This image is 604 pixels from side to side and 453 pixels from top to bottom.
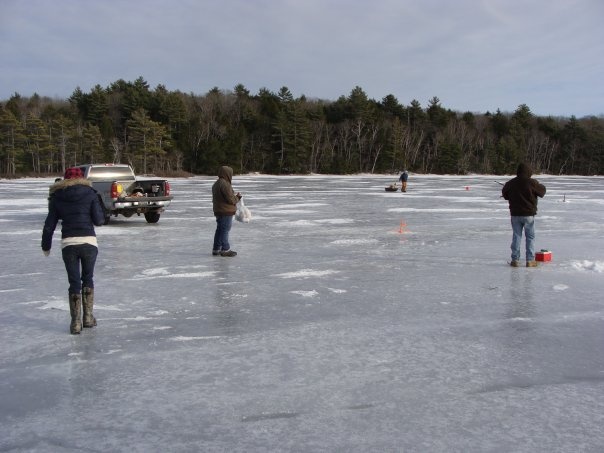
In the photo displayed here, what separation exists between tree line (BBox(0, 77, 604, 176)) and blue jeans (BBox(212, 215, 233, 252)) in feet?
233

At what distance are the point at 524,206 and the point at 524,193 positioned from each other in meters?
0.24

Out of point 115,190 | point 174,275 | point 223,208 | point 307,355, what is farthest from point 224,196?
point 115,190

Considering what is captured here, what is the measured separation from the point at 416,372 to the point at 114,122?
104 m

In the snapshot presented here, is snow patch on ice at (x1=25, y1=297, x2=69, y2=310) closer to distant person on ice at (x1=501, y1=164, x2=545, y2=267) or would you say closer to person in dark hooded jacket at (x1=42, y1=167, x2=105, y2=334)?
person in dark hooded jacket at (x1=42, y1=167, x2=105, y2=334)

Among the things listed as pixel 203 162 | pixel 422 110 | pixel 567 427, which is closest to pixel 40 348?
pixel 567 427

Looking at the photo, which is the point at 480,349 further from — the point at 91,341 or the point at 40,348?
the point at 40,348

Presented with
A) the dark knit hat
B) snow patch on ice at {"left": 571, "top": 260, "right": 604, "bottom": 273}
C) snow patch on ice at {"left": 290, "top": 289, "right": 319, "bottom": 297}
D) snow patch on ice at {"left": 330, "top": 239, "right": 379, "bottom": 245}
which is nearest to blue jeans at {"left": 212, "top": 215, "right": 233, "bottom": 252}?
snow patch on ice at {"left": 330, "top": 239, "right": 379, "bottom": 245}

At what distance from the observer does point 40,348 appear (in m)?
5.45

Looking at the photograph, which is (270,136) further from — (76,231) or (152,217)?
(76,231)

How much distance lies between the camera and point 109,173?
1844 cm

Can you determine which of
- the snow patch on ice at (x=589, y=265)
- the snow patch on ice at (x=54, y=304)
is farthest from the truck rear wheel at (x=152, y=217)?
the snow patch on ice at (x=589, y=265)

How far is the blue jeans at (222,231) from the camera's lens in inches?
436

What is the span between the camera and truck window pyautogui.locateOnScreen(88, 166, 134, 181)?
18172 mm

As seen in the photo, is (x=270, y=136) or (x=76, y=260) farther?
(x=270, y=136)
